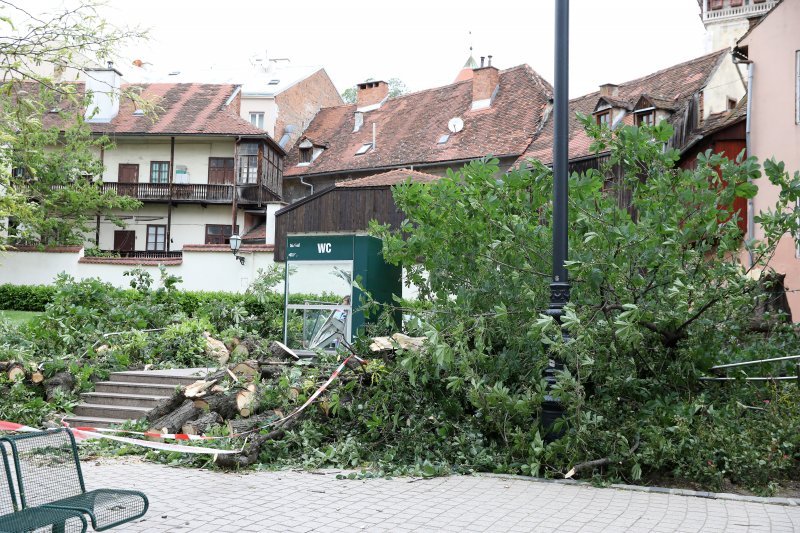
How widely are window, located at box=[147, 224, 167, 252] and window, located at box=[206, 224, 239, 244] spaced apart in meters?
2.63

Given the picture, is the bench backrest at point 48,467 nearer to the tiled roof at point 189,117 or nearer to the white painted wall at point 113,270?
the white painted wall at point 113,270

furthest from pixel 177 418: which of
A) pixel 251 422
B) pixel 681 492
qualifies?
pixel 681 492

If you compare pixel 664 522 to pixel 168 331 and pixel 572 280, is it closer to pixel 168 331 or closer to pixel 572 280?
pixel 572 280

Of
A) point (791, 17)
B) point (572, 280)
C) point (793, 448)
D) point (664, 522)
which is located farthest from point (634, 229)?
point (791, 17)

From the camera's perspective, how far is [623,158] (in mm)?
10227

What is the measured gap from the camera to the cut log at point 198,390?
11.5 m

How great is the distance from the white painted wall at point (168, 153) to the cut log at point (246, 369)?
36.5 meters

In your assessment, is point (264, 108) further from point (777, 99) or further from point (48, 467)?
point (48, 467)

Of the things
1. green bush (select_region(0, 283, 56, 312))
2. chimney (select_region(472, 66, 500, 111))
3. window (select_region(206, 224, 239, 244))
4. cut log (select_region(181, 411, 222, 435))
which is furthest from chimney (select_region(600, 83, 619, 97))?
cut log (select_region(181, 411, 222, 435))

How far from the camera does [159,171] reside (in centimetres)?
4784

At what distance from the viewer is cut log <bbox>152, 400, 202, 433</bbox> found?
11055mm

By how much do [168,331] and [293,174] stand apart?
33.1m

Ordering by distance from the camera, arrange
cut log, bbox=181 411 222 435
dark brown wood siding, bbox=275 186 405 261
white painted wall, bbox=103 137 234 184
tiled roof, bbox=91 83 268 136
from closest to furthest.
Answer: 1. cut log, bbox=181 411 222 435
2. dark brown wood siding, bbox=275 186 405 261
3. tiled roof, bbox=91 83 268 136
4. white painted wall, bbox=103 137 234 184

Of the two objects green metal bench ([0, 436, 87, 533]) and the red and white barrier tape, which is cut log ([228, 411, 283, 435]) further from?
green metal bench ([0, 436, 87, 533])
